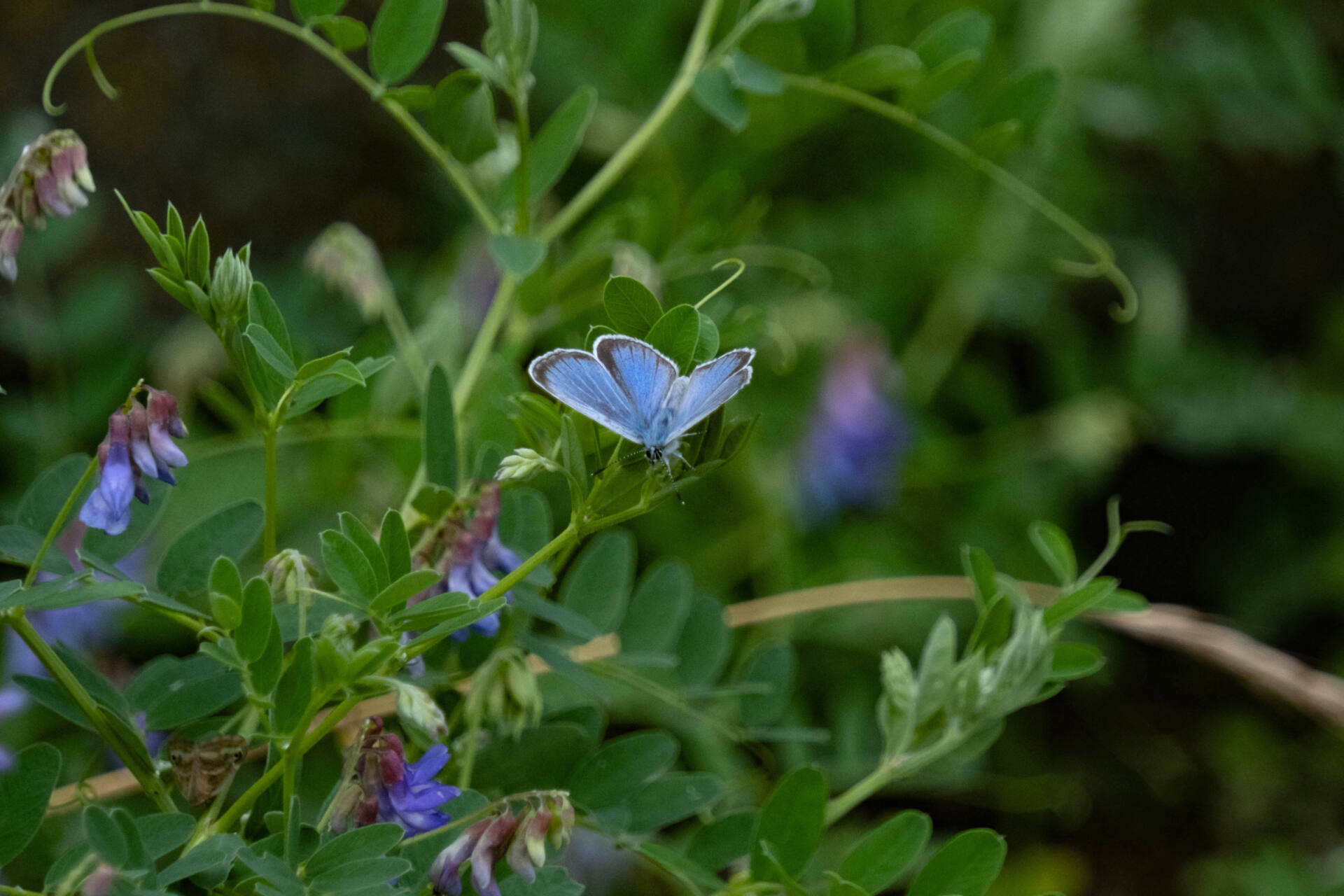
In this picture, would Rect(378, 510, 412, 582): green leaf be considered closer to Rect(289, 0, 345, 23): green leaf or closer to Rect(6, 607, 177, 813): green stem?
Rect(6, 607, 177, 813): green stem

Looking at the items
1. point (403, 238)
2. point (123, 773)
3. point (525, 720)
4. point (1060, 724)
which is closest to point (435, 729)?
point (525, 720)

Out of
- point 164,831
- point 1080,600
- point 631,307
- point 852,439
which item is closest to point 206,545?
point 164,831

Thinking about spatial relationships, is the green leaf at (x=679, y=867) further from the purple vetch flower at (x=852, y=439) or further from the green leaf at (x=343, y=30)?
the purple vetch flower at (x=852, y=439)

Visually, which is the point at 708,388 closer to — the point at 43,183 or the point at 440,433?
the point at 440,433

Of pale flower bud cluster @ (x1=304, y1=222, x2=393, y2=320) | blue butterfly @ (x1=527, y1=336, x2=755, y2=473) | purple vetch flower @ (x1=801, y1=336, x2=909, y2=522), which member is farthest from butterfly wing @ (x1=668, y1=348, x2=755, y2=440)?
purple vetch flower @ (x1=801, y1=336, x2=909, y2=522)

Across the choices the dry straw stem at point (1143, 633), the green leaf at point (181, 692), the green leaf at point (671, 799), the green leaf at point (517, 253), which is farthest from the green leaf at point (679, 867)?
the green leaf at point (517, 253)
